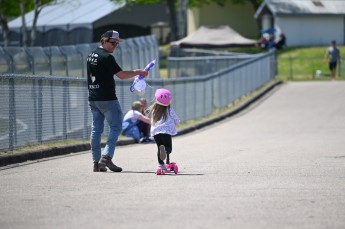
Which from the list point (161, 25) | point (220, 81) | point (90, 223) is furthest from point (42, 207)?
point (161, 25)

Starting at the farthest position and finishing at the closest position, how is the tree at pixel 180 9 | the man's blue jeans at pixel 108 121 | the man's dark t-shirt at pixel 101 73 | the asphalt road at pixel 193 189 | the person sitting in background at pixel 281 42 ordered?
the person sitting in background at pixel 281 42 → the tree at pixel 180 9 → the man's blue jeans at pixel 108 121 → the man's dark t-shirt at pixel 101 73 → the asphalt road at pixel 193 189

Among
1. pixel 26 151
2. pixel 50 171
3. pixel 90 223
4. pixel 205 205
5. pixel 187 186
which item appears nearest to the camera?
pixel 90 223

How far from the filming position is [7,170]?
50.2 ft

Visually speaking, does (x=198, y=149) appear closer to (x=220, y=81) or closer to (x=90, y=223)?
(x=90, y=223)

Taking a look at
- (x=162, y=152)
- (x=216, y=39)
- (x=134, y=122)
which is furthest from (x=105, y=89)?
(x=216, y=39)

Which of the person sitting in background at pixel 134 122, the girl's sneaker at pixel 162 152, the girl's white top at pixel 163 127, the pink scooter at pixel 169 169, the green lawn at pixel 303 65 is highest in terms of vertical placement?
the girl's white top at pixel 163 127

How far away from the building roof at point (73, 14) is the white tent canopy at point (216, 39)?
5.84 m

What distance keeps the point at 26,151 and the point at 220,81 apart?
1802cm

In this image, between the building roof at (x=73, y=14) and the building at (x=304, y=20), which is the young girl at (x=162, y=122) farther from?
the building at (x=304, y=20)

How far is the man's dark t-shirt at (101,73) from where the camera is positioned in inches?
574

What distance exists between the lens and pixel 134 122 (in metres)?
24.1

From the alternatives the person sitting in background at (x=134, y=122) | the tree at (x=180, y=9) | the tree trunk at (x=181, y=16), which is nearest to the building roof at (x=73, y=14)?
the tree at (x=180, y=9)

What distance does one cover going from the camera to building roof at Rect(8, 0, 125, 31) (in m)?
63.6

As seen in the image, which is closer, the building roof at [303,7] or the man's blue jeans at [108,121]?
the man's blue jeans at [108,121]
